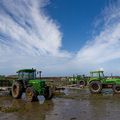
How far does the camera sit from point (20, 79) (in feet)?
72.2

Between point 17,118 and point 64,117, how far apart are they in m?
2.28

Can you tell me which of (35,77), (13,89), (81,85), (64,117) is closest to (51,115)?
(64,117)

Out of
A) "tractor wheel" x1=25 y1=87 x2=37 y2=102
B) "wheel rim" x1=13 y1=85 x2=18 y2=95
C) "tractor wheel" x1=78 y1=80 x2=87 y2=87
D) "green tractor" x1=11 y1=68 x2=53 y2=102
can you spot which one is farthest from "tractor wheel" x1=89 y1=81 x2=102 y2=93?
"tractor wheel" x1=78 y1=80 x2=87 y2=87

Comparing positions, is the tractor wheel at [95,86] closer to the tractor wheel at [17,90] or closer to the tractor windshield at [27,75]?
the tractor windshield at [27,75]

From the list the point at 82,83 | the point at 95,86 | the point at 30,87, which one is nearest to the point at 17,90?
the point at 30,87

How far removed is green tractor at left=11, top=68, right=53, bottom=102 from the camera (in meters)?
19.9

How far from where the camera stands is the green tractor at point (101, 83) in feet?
85.7

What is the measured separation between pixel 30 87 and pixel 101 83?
935cm

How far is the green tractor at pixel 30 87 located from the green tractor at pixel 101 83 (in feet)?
24.5

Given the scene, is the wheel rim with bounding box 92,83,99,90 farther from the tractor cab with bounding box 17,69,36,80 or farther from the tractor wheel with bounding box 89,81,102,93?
the tractor cab with bounding box 17,69,36,80

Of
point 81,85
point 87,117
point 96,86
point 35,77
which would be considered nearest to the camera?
point 87,117

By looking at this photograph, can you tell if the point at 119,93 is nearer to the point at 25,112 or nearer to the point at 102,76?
the point at 102,76

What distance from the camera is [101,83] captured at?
88.6ft

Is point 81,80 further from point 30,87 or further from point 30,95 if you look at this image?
point 30,95
